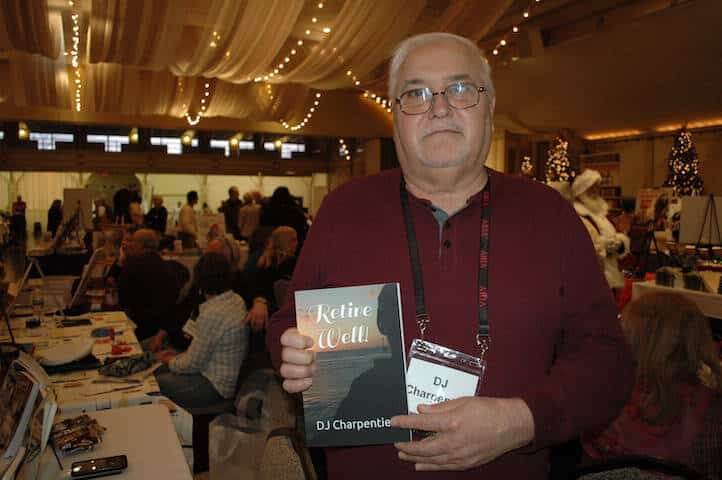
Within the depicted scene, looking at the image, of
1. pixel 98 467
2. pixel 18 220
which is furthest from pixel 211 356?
pixel 18 220

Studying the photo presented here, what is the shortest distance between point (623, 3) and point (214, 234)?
7102 millimetres

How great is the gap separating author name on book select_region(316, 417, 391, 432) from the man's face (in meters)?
0.56

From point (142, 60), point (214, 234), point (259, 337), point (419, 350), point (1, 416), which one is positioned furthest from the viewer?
point (214, 234)

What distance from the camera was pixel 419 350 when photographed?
1151 mm

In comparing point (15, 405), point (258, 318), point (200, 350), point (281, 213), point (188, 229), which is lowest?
point (200, 350)

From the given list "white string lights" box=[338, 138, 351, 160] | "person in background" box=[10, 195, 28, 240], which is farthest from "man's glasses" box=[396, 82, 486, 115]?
"white string lights" box=[338, 138, 351, 160]

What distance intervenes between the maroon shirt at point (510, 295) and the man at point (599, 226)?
4198 millimetres

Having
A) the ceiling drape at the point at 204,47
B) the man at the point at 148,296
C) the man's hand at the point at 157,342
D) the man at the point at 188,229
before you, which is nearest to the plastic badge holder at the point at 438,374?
the man's hand at the point at 157,342

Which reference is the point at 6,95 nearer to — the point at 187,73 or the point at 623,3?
the point at 187,73

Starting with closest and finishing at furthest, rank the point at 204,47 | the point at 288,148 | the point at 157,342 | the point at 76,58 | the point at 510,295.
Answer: the point at 510,295 → the point at 157,342 → the point at 204,47 → the point at 76,58 → the point at 288,148

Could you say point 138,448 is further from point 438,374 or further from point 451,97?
point 451,97

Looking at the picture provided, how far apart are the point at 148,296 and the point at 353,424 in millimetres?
4028

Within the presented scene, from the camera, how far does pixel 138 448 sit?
1.89m

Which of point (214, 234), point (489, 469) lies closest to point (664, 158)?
point (214, 234)
